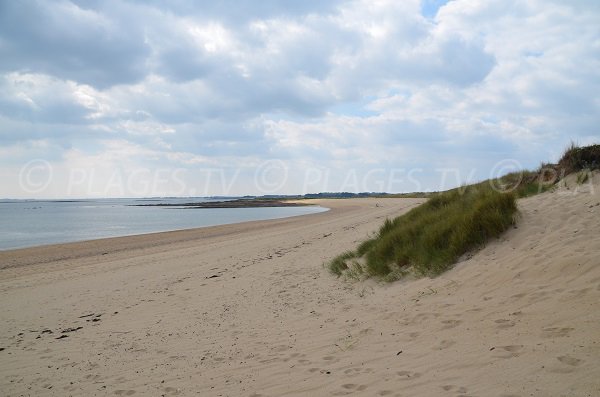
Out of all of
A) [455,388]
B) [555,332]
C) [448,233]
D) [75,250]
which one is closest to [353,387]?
[455,388]

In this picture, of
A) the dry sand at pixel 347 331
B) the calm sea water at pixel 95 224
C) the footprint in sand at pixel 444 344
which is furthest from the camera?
the calm sea water at pixel 95 224

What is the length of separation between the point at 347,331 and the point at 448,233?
362cm

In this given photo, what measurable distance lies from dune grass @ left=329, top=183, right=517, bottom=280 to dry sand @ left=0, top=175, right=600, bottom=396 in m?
0.34

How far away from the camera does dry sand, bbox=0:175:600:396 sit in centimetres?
377

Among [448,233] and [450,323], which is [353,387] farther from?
[448,233]

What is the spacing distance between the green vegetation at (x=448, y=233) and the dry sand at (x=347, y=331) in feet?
1.17

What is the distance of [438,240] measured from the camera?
26.6ft

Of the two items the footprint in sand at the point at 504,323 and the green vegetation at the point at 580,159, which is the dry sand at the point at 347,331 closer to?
the footprint in sand at the point at 504,323

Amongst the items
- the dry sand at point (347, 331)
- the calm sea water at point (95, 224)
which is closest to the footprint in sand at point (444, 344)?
the dry sand at point (347, 331)

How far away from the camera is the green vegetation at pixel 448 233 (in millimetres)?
7535

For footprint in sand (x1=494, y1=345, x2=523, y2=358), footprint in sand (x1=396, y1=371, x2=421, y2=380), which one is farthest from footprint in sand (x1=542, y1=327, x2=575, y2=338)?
footprint in sand (x1=396, y1=371, x2=421, y2=380)

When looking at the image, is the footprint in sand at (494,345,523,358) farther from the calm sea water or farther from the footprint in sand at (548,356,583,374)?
the calm sea water

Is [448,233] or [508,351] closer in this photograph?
[508,351]

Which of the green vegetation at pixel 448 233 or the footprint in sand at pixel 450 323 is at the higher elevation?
the green vegetation at pixel 448 233
